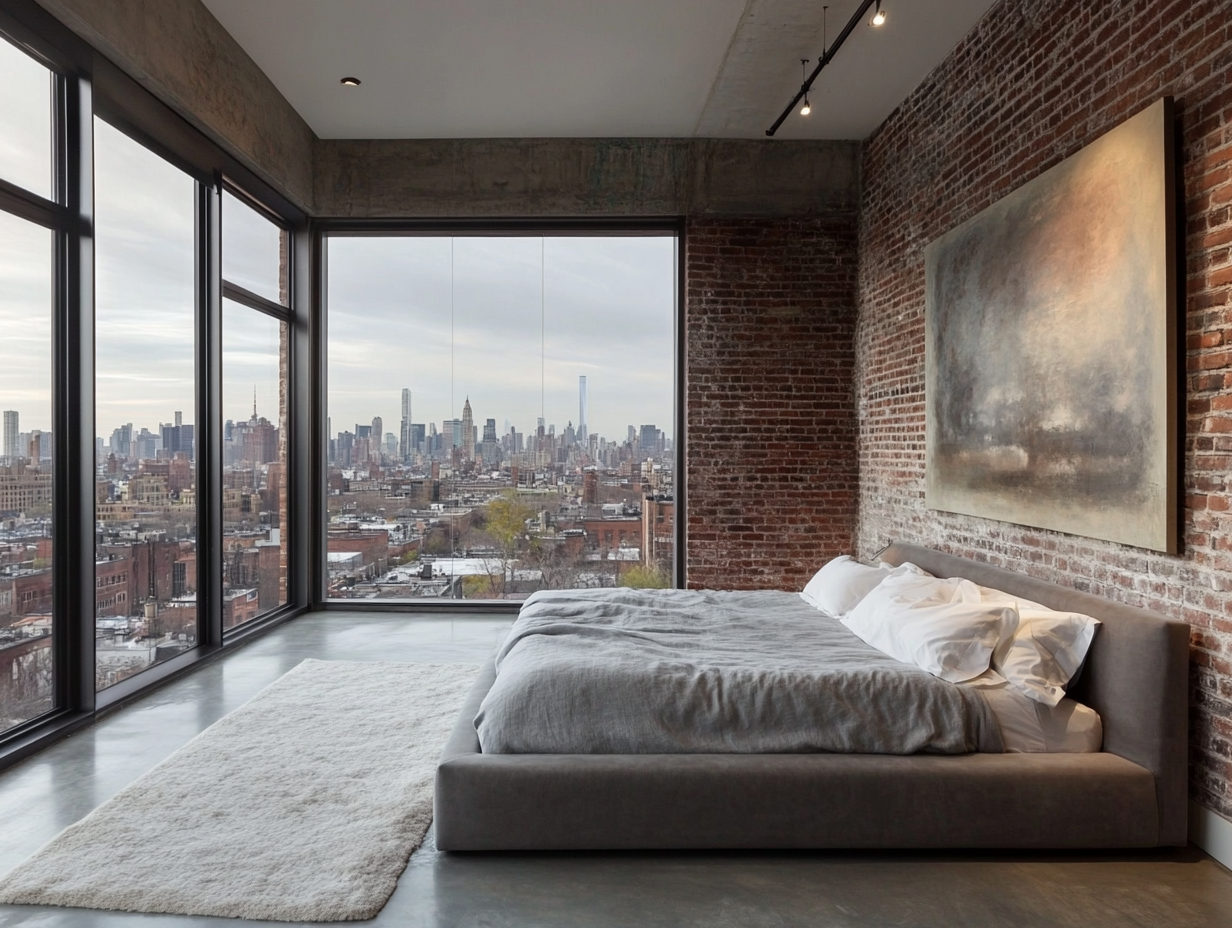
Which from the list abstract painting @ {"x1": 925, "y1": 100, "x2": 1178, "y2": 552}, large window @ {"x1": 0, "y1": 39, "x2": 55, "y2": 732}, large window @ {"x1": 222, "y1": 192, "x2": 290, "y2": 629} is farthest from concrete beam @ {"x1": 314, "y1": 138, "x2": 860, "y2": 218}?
large window @ {"x1": 0, "y1": 39, "x2": 55, "y2": 732}

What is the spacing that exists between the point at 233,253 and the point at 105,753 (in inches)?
130

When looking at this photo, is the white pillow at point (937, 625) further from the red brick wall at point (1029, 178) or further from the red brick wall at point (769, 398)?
the red brick wall at point (769, 398)

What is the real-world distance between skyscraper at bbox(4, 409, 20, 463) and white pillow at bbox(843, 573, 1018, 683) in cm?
375

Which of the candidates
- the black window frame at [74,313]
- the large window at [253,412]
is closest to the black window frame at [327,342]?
the large window at [253,412]

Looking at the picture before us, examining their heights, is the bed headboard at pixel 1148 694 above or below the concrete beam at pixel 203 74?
below

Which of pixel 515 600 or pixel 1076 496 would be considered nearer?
pixel 1076 496

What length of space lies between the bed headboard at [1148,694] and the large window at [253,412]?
193 inches

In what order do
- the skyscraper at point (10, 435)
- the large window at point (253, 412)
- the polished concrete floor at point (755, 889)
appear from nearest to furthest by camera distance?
the polished concrete floor at point (755, 889)
the skyscraper at point (10, 435)
the large window at point (253, 412)

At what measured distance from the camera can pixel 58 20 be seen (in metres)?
3.51

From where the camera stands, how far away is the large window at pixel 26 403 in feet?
11.1

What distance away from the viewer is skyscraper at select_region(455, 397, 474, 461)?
6.56 meters

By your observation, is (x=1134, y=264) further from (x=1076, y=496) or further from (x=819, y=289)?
(x=819, y=289)

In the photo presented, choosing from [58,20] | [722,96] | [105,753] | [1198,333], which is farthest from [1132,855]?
[58,20]

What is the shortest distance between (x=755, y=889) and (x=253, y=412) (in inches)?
188
